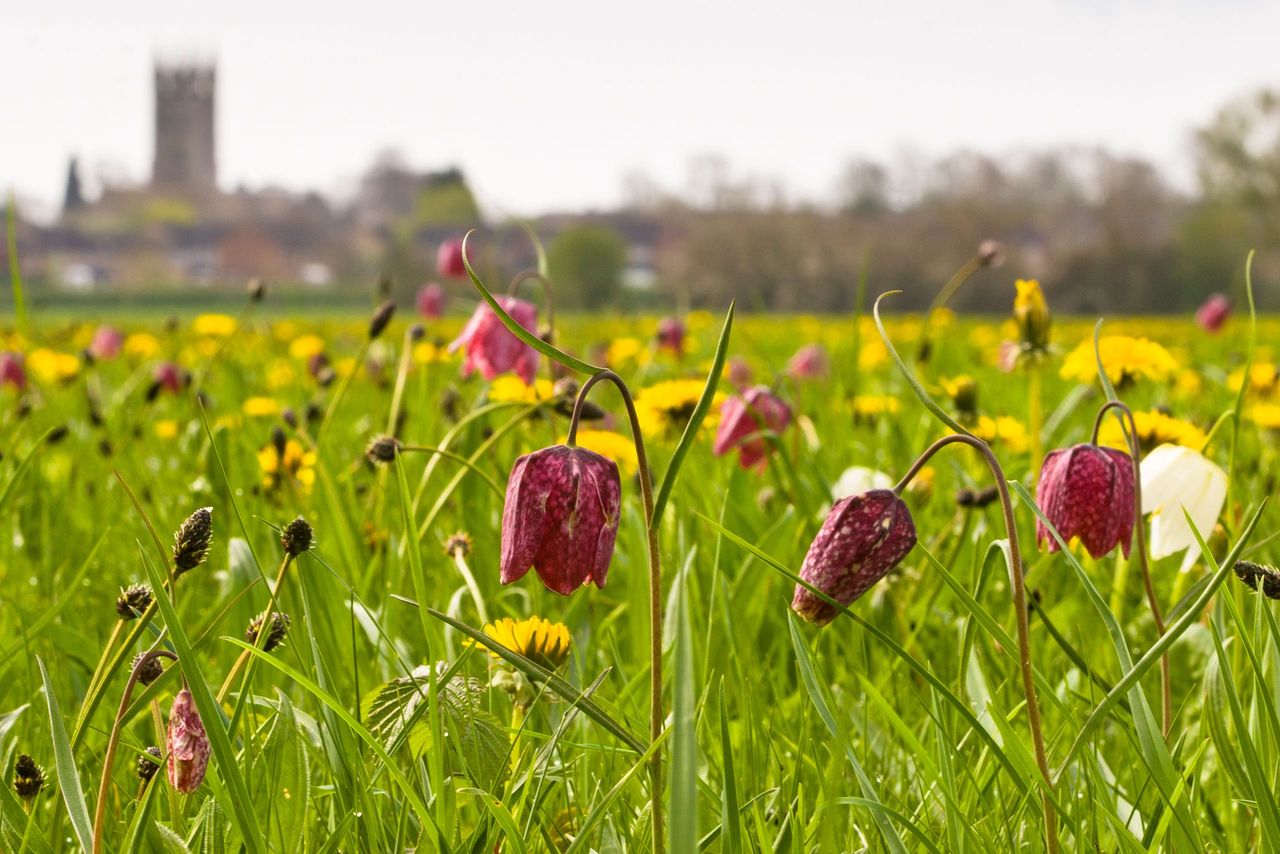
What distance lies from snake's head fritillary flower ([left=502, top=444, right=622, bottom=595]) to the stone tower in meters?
89.5

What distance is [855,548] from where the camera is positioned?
0.73 meters

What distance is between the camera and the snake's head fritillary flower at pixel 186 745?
72 centimetres

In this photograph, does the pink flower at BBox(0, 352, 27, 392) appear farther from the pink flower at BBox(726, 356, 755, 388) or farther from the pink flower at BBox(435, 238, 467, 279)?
the pink flower at BBox(726, 356, 755, 388)

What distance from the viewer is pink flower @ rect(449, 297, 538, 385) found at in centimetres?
170

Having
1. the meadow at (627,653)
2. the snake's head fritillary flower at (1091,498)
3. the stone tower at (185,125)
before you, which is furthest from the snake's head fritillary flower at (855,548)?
the stone tower at (185,125)

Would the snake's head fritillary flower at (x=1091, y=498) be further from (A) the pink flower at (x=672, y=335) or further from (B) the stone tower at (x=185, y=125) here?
(B) the stone tower at (x=185, y=125)

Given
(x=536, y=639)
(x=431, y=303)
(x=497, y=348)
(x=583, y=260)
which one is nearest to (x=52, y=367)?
(x=431, y=303)

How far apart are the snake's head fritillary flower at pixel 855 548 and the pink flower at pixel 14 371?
2269mm

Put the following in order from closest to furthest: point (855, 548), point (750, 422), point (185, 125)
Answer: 1. point (855, 548)
2. point (750, 422)
3. point (185, 125)

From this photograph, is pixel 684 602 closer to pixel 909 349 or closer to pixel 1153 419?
pixel 1153 419

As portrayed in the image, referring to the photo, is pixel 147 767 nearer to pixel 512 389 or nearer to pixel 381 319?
pixel 381 319

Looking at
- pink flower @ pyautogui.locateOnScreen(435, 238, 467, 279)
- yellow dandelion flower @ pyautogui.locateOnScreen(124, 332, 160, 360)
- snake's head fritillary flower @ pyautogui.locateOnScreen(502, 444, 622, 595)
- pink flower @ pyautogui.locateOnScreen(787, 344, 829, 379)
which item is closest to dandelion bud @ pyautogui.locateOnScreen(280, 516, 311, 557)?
snake's head fritillary flower @ pyautogui.locateOnScreen(502, 444, 622, 595)

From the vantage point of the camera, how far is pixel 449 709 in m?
0.81

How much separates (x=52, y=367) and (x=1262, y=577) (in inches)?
128
